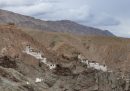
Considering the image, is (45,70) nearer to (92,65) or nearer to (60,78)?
(60,78)

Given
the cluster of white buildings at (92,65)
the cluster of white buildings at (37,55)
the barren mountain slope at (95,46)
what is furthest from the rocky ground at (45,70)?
the barren mountain slope at (95,46)

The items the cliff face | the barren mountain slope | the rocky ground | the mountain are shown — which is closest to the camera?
the cliff face

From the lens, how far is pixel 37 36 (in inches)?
5251

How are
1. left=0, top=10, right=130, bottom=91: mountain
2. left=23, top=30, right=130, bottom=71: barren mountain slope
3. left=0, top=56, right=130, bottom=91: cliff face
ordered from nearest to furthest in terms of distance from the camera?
left=0, top=56, right=130, bottom=91: cliff face
left=0, top=10, right=130, bottom=91: mountain
left=23, top=30, right=130, bottom=71: barren mountain slope

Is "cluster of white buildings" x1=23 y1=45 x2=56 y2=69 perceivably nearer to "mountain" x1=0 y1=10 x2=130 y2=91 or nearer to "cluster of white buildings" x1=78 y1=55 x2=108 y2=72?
"mountain" x1=0 y1=10 x2=130 y2=91

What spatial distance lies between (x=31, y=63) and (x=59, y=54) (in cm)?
1854

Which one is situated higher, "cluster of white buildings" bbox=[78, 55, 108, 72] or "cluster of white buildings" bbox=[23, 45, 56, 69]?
"cluster of white buildings" bbox=[23, 45, 56, 69]

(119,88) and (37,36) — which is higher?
(37,36)

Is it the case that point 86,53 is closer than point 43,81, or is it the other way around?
point 43,81

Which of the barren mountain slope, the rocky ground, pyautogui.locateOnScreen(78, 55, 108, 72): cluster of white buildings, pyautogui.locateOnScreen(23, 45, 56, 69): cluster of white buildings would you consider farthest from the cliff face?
the barren mountain slope

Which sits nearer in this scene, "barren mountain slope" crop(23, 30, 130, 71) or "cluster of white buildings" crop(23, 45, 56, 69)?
"cluster of white buildings" crop(23, 45, 56, 69)

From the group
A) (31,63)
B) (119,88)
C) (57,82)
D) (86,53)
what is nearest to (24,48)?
(31,63)

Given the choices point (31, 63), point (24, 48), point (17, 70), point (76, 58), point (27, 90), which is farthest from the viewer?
point (76, 58)

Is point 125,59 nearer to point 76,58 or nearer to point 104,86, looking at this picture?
point 76,58
